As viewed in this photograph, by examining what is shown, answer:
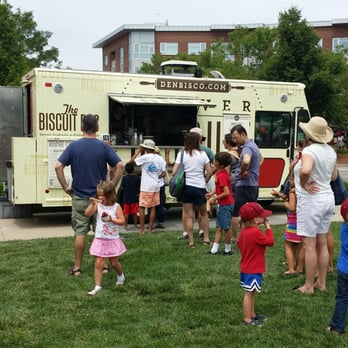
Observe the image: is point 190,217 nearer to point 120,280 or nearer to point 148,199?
point 148,199

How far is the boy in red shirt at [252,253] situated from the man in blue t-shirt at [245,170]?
2.31m

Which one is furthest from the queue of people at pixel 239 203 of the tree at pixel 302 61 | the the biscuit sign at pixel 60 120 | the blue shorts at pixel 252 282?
the tree at pixel 302 61

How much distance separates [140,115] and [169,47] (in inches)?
1953

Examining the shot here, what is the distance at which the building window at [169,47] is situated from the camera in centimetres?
5777

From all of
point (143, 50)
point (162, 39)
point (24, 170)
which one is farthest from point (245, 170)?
point (162, 39)

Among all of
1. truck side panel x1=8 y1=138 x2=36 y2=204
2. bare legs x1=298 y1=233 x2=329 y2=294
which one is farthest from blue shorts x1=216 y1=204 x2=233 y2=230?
truck side panel x1=8 y1=138 x2=36 y2=204

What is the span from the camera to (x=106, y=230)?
534 centimetres

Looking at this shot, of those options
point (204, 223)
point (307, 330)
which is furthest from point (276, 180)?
point (307, 330)

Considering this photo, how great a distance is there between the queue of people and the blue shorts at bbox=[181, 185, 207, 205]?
0.01m

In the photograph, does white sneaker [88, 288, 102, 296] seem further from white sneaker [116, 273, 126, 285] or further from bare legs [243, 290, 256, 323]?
bare legs [243, 290, 256, 323]

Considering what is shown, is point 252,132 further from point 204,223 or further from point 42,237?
point 42,237

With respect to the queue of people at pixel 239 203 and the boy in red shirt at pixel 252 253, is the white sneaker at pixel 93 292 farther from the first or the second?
the boy in red shirt at pixel 252 253

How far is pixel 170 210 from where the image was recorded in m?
11.8

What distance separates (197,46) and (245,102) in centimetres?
4850
